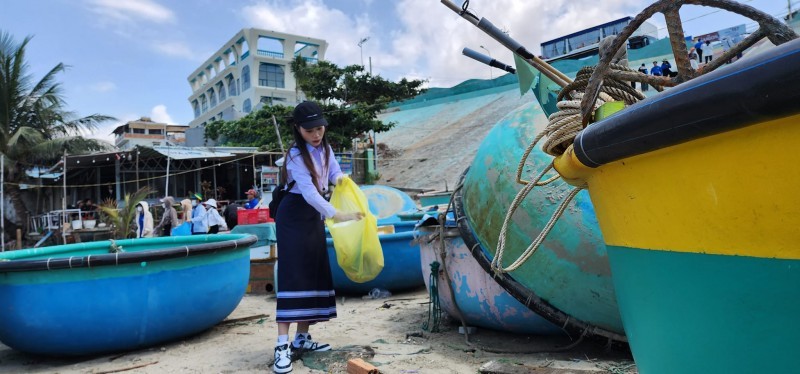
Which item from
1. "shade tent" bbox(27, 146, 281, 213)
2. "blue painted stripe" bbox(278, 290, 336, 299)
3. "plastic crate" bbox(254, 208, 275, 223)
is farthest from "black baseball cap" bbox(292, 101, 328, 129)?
"shade tent" bbox(27, 146, 281, 213)

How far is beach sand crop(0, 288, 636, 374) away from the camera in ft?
9.34

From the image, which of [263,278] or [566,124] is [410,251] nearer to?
[263,278]

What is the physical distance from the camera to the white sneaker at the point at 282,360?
289cm

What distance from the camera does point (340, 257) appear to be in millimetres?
3350

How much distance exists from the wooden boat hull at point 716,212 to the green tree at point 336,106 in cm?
2113

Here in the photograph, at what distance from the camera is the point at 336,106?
23.3 meters

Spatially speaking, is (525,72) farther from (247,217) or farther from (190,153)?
(190,153)

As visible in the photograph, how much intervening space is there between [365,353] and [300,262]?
0.68 m

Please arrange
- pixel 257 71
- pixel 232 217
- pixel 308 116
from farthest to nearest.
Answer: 1. pixel 257 71
2. pixel 232 217
3. pixel 308 116

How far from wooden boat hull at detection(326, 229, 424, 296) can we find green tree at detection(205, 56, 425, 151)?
17.1 m

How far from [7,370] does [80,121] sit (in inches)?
739

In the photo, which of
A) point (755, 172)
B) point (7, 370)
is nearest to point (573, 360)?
point (755, 172)

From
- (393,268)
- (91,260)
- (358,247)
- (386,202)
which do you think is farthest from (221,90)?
(358,247)

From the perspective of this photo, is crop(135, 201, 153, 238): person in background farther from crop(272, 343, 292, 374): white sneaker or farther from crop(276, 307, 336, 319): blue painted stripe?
crop(272, 343, 292, 374): white sneaker
